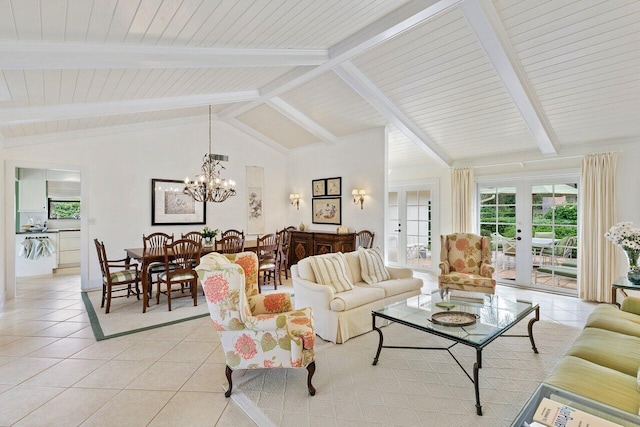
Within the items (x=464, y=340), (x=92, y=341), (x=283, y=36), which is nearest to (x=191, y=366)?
(x=92, y=341)

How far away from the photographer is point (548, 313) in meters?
4.29

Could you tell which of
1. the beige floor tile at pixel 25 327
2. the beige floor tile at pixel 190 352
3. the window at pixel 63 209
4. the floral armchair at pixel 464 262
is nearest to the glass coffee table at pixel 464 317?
the floral armchair at pixel 464 262

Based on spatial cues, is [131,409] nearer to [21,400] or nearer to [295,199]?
[21,400]

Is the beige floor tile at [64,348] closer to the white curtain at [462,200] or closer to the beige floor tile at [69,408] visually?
the beige floor tile at [69,408]

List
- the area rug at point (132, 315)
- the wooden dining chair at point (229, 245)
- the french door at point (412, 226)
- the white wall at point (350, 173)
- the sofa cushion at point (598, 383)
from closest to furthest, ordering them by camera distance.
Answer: the sofa cushion at point (598, 383) → the area rug at point (132, 315) → the wooden dining chair at point (229, 245) → the white wall at point (350, 173) → the french door at point (412, 226)

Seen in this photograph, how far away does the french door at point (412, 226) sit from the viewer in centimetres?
707

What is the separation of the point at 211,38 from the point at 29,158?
422 centimetres

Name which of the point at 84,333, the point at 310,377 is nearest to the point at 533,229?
the point at 310,377

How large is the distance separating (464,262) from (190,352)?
3.89 meters

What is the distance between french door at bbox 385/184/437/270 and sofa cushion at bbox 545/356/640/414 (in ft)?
16.6

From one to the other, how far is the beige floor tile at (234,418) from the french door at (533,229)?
18.1ft

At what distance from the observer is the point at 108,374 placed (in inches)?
106

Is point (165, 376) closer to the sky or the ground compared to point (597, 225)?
closer to the ground

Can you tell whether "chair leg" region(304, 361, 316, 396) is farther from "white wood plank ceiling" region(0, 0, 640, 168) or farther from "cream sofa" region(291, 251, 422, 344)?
"white wood plank ceiling" region(0, 0, 640, 168)
